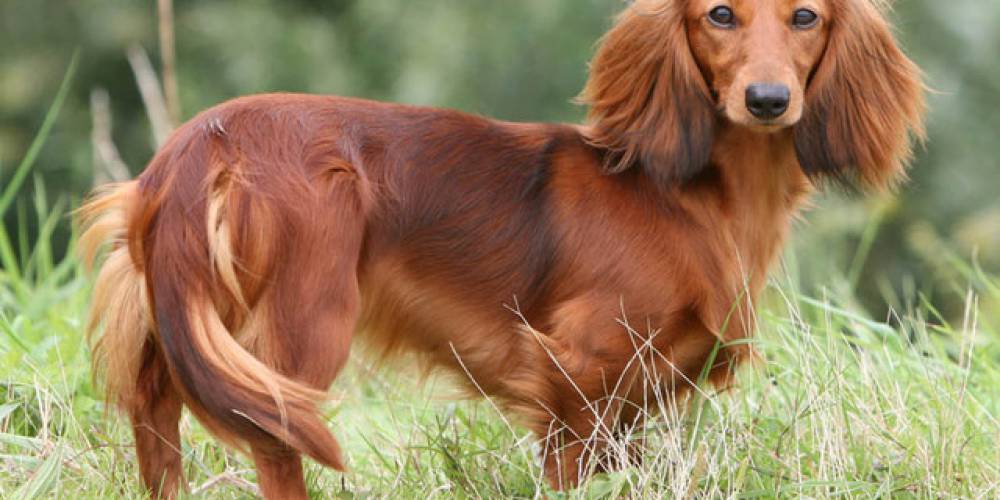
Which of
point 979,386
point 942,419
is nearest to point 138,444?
point 942,419

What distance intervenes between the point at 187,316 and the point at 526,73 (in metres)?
5.45

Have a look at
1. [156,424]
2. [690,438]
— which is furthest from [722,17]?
[156,424]

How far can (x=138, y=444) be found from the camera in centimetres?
343

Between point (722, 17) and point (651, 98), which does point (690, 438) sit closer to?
point (651, 98)

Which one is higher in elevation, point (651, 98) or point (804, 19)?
point (804, 19)

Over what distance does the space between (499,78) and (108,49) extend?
3.39m

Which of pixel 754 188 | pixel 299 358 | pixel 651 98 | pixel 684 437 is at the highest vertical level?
pixel 651 98

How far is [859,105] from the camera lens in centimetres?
355

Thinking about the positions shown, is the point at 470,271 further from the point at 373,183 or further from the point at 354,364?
the point at 354,364

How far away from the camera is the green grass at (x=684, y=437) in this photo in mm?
3400

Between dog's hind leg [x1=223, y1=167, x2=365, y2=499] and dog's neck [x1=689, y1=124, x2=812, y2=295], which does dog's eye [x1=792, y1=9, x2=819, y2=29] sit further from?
dog's hind leg [x1=223, y1=167, x2=365, y2=499]

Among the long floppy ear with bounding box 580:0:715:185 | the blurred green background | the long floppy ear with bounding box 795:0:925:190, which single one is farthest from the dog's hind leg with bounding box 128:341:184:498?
the blurred green background

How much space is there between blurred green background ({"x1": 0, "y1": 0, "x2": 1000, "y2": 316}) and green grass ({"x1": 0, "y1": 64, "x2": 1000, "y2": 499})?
3545 millimetres

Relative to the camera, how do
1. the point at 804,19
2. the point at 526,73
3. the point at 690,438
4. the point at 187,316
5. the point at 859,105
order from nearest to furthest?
1. the point at 187,316
2. the point at 804,19
3. the point at 859,105
4. the point at 690,438
5. the point at 526,73
